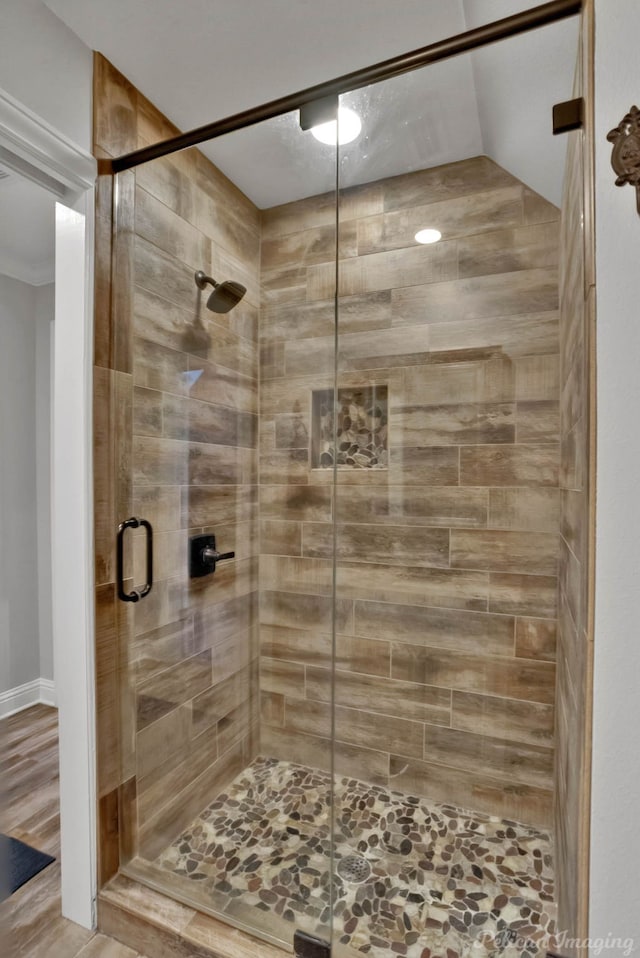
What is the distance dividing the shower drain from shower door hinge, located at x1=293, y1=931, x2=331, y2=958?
244mm

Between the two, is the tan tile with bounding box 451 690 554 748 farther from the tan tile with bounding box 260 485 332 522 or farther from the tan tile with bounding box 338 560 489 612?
the tan tile with bounding box 260 485 332 522

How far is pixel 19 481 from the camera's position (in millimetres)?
2592

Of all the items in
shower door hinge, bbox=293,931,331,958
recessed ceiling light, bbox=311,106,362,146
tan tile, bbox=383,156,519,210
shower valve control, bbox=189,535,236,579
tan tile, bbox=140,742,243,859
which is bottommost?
shower door hinge, bbox=293,931,331,958

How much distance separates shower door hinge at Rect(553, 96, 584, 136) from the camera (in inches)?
38.4

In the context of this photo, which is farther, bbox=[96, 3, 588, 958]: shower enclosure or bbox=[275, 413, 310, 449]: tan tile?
bbox=[275, 413, 310, 449]: tan tile

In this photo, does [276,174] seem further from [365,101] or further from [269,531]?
[269,531]

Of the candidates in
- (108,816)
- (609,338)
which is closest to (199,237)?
(609,338)

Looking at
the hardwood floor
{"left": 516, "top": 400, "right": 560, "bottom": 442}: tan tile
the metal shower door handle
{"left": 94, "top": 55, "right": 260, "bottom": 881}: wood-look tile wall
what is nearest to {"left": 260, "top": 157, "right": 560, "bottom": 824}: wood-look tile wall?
{"left": 516, "top": 400, "right": 560, "bottom": 442}: tan tile

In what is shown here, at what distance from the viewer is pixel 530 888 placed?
4.67 feet

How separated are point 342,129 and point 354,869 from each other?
90.6 inches

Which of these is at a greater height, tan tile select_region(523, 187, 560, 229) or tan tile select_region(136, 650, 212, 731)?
tan tile select_region(523, 187, 560, 229)

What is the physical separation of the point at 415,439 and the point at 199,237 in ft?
3.42

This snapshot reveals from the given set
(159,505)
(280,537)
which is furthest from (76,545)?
(280,537)

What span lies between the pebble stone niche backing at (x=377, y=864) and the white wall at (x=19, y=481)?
1575 millimetres
